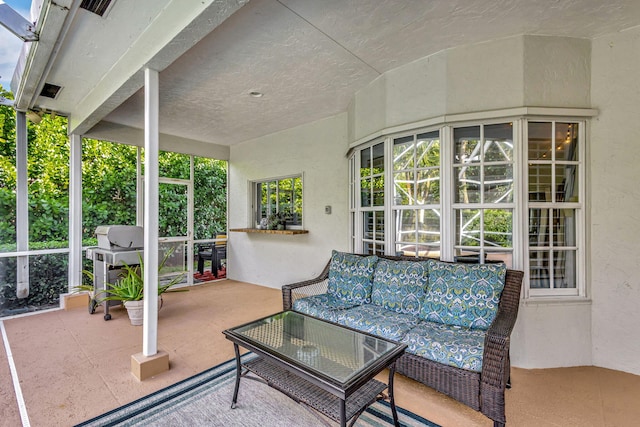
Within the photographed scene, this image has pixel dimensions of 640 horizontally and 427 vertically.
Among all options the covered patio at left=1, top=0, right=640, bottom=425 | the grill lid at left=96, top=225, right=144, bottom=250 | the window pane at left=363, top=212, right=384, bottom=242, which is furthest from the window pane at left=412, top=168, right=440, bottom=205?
the grill lid at left=96, top=225, right=144, bottom=250

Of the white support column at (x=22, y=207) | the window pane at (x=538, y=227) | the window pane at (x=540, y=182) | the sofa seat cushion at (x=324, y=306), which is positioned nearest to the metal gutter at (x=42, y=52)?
the white support column at (x=22, y=207)

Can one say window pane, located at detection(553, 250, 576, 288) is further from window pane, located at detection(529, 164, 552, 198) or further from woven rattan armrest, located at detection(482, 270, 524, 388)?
woven rattan armrest, located at detection(482, 270, 524, 388)

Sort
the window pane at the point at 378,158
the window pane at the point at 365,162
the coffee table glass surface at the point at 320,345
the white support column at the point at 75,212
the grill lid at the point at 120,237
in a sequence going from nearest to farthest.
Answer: the coffee table glass surface at the point at 320,345 < the window pane at the point at 378,158 < the window pane at the point at 365,162 < the grill lid at the point at 120,237 < the white support column at the point at 75,212

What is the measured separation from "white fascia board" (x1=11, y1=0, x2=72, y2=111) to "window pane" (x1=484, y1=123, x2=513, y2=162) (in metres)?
3.50

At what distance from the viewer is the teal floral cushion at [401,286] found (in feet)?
8.83

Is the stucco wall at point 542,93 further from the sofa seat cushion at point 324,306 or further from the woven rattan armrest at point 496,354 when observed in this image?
the sofa seat cushion at point 324,306

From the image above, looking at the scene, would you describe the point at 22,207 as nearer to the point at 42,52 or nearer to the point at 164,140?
the point at 164,140

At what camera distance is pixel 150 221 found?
2.48 meters

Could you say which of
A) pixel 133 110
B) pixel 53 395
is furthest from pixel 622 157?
pixel 133 110

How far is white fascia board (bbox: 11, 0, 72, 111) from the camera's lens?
7.10 feet

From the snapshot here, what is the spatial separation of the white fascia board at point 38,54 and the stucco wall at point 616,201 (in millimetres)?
4298

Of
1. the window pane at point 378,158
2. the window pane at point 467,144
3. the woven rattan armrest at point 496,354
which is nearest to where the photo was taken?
the woven rattan armrest at point 496,354

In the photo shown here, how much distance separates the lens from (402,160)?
10.8 ft

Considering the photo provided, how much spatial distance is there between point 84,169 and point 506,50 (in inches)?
225
